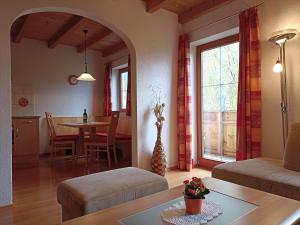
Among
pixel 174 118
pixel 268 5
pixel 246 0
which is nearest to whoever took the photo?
pixel 268 5

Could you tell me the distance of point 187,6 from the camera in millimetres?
3705

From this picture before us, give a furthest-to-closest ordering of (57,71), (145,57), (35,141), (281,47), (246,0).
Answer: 1. (57,71)
2. (35,141)
3. (145,57)
4. (246,0)
5. (281,47)

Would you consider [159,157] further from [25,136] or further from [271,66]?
[25,136]

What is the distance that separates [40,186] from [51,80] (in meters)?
3.18

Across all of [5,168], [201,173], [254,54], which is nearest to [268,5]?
[254,54]

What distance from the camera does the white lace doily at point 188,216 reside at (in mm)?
1159

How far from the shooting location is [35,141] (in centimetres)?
465

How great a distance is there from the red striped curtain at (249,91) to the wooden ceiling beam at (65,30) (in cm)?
273

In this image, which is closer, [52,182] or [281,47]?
[281,47]

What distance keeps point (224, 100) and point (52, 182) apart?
9.26 feet

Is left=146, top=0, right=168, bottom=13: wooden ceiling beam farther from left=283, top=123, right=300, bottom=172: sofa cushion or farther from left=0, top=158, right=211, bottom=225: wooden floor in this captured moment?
left=0, top=158, right=211, bottom=225: wooden floor

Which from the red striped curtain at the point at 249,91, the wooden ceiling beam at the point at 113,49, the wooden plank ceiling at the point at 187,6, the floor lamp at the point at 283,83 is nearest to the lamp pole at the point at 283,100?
the floor lamp at the point at 283,83

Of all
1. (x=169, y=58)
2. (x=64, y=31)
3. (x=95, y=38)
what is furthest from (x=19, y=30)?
(x=169, y=58)

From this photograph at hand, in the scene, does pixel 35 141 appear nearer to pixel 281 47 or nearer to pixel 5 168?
pixel 5 168
